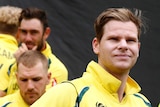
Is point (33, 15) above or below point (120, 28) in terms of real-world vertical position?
below

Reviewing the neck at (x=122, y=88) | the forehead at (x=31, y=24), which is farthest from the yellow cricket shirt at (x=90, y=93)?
the forehead at (x=31, y=24)

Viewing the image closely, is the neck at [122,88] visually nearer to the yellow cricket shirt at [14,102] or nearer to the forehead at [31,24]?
the yellow cricket shirt at [14,102]

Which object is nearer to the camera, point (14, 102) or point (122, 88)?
point (122, 88)

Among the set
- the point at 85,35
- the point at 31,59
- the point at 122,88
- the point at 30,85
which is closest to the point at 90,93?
the point at 122,88

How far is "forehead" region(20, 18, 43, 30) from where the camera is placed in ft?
17.6

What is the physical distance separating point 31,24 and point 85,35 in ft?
3.32

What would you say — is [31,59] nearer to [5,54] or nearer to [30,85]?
[30,85]

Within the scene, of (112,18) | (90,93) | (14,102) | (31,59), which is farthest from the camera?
(31,59)

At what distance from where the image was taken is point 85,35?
20.7 feet

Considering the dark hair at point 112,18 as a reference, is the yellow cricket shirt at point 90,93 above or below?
below

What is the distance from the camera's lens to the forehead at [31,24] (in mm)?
5367

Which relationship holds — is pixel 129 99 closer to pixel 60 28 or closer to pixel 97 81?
pixel 97 81

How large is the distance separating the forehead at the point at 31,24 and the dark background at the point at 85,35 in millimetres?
936

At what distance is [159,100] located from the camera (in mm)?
6129
